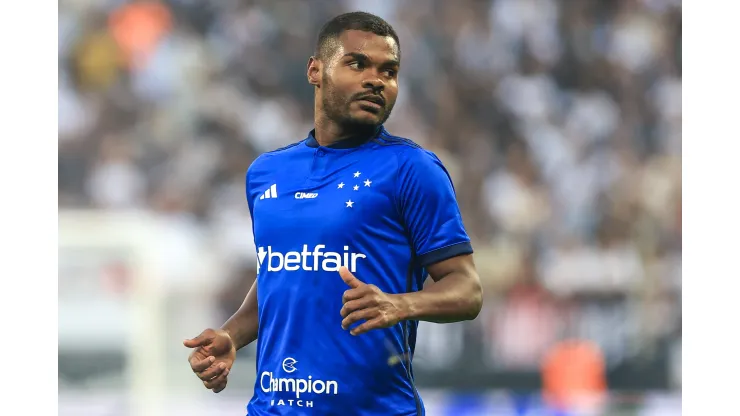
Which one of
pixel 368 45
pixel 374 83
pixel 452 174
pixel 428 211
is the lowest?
pixel 428 211

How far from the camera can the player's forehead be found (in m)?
3.77

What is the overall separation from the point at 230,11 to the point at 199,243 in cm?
372

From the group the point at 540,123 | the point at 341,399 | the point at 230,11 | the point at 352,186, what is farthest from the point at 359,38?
the point at 230,11

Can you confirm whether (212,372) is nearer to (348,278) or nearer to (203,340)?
(203,340)

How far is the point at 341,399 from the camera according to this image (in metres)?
3.61

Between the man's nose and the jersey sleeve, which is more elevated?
the man's nose

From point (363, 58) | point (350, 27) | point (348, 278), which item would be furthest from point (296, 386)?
point (350, 27)

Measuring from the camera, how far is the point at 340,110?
3.87 metres

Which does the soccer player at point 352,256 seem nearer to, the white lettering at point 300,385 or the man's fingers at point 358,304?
the white lettering at point 300,385

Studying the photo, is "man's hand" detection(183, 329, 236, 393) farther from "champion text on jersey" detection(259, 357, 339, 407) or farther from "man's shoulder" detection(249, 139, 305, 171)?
"man's shoulder" detection(249, 139, 305, 171)

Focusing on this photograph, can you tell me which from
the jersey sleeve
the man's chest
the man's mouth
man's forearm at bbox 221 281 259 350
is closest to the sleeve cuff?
the jersey sleeve

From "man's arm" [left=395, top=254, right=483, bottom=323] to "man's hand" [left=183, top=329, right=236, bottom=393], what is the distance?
0.79 metres

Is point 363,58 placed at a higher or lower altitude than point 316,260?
higher

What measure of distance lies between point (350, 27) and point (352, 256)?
828mm
